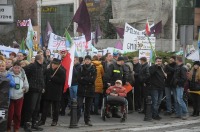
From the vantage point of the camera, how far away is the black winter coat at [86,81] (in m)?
12.6

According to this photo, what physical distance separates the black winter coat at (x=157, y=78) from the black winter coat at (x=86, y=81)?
235 centimetres

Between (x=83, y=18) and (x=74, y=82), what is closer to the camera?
(x=74, y=82)

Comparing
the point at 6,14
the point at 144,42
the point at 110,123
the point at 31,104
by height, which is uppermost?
the point at 6,14

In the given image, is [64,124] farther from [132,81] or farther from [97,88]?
[132,81]

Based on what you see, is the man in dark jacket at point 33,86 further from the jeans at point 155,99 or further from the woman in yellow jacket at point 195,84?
the woman in yellow jacket at point 195,84

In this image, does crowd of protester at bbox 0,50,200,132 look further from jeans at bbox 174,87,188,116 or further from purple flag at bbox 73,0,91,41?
purple flag at bbox 73,0,91,41

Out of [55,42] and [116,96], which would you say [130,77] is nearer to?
[116,96]

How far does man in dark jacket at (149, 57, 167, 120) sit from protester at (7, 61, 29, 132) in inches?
184

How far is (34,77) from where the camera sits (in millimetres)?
11383

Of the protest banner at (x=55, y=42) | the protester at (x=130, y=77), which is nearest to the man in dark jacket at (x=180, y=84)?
the protester at (x=130, y=77)

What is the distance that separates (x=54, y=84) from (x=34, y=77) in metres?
0.73

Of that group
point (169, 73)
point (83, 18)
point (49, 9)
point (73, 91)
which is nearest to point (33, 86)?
point (73, 91)

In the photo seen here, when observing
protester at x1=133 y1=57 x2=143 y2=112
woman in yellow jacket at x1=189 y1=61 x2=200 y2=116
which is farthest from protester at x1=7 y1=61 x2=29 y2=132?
woman in yellow jacket at x1=189 y1=61 x2=200 y2=116

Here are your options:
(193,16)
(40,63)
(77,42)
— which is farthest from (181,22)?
(40,63)
